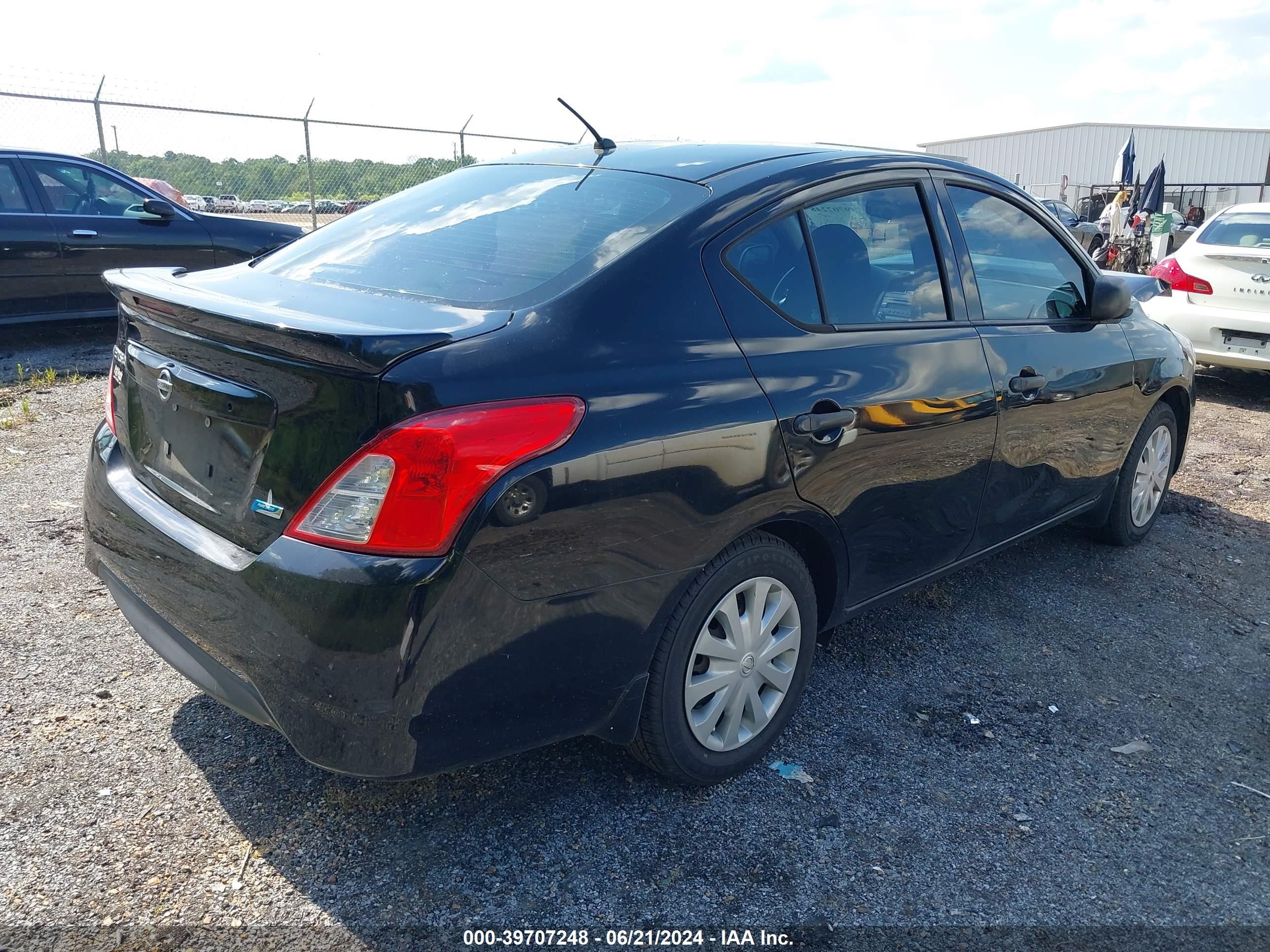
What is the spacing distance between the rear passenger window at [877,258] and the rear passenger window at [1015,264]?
26 centimetres

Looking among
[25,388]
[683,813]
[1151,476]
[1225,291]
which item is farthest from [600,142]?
[1225,291]

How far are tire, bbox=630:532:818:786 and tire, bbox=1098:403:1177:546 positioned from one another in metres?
2.35

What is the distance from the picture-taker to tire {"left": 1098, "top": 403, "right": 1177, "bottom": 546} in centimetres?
446

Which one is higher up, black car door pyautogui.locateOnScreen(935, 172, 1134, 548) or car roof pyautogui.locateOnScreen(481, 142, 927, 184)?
car roof pyautogui.locateOnScreen(481, 142, 927, 184)

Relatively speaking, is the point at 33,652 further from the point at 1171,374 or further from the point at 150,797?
the point at 1171,374

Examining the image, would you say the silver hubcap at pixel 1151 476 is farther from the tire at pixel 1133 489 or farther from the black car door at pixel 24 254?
the black car door at pixel 24 254

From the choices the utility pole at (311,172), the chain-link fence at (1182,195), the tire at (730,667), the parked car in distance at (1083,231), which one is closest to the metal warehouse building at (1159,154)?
the chain-link fence at (1182,195)

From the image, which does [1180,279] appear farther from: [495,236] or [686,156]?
[495,236]

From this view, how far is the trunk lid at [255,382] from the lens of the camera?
2.03 metres

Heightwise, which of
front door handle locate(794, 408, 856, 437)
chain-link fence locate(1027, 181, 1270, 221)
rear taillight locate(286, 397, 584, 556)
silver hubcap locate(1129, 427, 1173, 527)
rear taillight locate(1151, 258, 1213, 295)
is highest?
rear taillight locate(286, 397, 584, 556)

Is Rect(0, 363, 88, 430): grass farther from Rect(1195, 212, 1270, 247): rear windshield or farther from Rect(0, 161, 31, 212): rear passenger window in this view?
Rect(1195, 212, 1270, 247): rear windshield

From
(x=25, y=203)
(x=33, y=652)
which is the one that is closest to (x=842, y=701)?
(x=33, y=652)

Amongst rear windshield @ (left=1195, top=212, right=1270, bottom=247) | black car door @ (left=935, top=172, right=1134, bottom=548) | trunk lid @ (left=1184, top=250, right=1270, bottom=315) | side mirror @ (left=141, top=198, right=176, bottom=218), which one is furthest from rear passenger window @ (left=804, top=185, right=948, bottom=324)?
side mirror @ (left=141, top=198, right=176, bottom=218)

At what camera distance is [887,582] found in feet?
10.4
